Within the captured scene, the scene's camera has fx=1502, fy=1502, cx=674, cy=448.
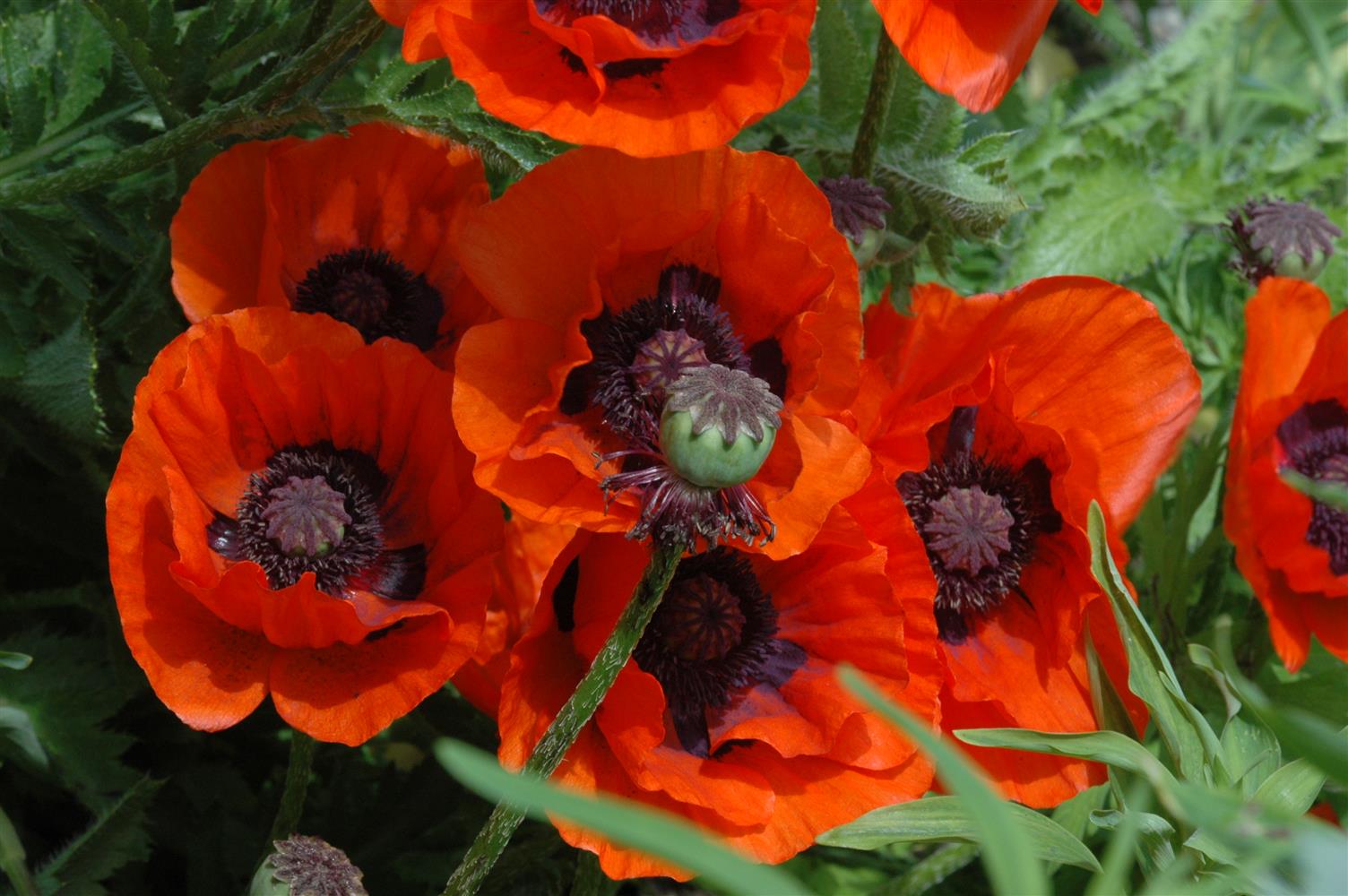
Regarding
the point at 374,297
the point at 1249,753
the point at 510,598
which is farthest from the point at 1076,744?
the point at 374,297

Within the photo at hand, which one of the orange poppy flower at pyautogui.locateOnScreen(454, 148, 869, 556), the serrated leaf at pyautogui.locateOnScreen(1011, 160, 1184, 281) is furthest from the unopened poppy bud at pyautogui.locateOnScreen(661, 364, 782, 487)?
the serrated leaf at pyautogui.locateOnScreen(1011, 160, 1184, 281)

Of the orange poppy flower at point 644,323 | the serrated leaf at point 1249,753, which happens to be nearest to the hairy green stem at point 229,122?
the orange poppy flower at point 644,323

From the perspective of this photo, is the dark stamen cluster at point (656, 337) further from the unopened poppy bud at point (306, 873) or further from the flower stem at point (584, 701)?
the unopened poppy bud at point (306, 873)

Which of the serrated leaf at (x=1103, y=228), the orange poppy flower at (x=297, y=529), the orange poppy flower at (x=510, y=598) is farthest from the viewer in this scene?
the serrated leaf at (x=1103, y=228)

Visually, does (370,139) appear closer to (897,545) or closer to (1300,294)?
(897,545)

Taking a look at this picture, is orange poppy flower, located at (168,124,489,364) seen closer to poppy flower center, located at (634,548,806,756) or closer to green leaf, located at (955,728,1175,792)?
poppy flower center, located at (634,548,806,756)
